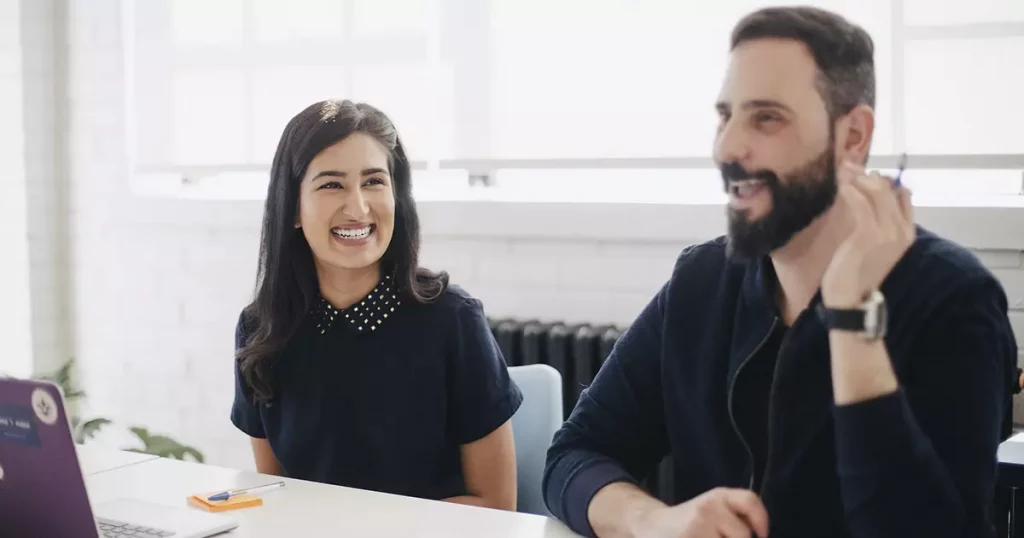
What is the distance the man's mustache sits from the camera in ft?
4.45

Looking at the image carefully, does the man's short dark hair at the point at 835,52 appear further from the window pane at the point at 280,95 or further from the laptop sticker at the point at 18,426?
the window pane at the point at 280,95

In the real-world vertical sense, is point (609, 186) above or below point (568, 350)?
above

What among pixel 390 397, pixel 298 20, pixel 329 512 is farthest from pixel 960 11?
pixel 298 20

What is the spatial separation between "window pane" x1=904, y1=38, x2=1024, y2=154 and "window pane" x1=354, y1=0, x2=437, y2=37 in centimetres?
123

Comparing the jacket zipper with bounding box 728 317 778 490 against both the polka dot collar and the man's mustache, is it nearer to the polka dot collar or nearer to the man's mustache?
the man's mustache

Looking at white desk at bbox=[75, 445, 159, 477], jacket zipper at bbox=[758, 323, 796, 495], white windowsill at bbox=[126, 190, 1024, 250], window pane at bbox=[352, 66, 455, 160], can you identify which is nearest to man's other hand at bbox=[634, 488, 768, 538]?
jacket zipper at bbox=[758, 323, 796, 495]

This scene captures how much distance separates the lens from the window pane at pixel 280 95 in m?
3.18

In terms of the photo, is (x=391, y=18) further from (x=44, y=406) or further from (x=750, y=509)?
(x=750, y=509)

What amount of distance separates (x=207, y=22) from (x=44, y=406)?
90.2 inches

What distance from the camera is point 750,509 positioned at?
1.26 meters

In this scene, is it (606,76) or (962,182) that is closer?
(962,182)

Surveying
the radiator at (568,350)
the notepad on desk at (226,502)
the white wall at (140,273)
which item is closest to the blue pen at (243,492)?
the notepad on desk at (226,502)

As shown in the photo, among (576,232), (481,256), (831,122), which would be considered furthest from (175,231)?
(831,122)

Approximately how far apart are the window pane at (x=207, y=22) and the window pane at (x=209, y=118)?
9 centimetres
